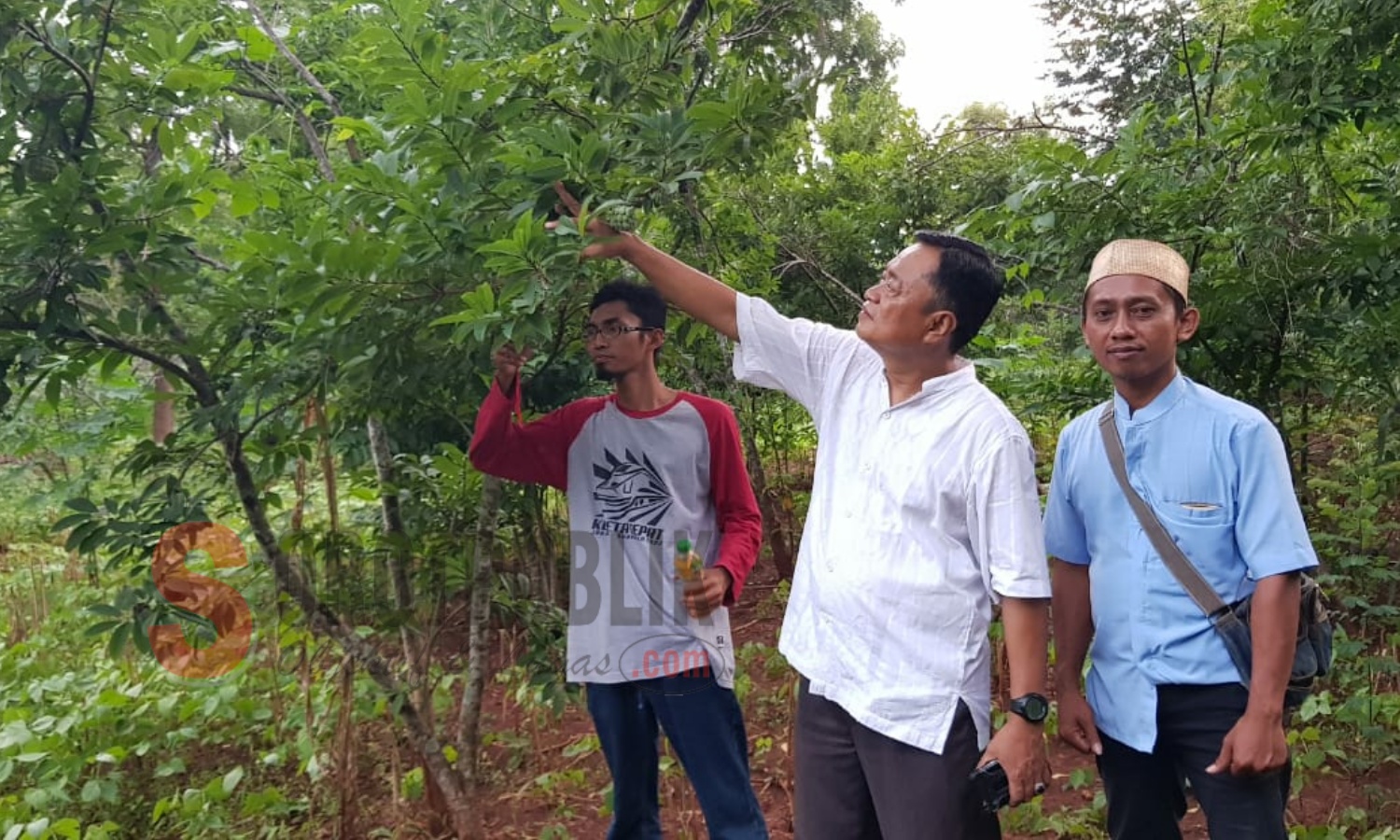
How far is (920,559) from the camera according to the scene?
5.13 feet

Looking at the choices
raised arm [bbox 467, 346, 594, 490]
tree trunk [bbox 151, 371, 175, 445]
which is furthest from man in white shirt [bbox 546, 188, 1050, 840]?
tree trunk [bbox 151, 371, 175, 445]

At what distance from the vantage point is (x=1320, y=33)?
274 centimetres

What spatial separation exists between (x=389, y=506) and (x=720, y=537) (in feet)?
3.82

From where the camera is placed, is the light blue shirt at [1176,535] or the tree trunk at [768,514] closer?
the light blue shirt at [1176,535]

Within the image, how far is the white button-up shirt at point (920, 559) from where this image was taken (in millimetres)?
1511

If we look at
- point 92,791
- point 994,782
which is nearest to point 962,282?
point 994,782

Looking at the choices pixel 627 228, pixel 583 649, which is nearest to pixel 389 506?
pixel 583 649

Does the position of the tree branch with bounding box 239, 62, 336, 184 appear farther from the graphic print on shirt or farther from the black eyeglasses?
the graphic print on shirt

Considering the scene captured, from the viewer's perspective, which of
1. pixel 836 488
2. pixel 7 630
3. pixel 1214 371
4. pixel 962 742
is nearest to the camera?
pixel 962 742

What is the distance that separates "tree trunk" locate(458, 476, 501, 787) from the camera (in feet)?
8.26

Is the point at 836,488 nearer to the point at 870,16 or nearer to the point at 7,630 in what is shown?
the point at 7,630

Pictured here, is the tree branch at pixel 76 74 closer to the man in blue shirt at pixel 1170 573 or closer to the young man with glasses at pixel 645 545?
the young man with glasses at pixel 645 545

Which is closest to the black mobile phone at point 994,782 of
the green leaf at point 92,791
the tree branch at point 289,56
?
the tree branch at point 289,56

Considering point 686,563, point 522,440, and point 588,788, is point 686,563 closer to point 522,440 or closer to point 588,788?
point 522,440
